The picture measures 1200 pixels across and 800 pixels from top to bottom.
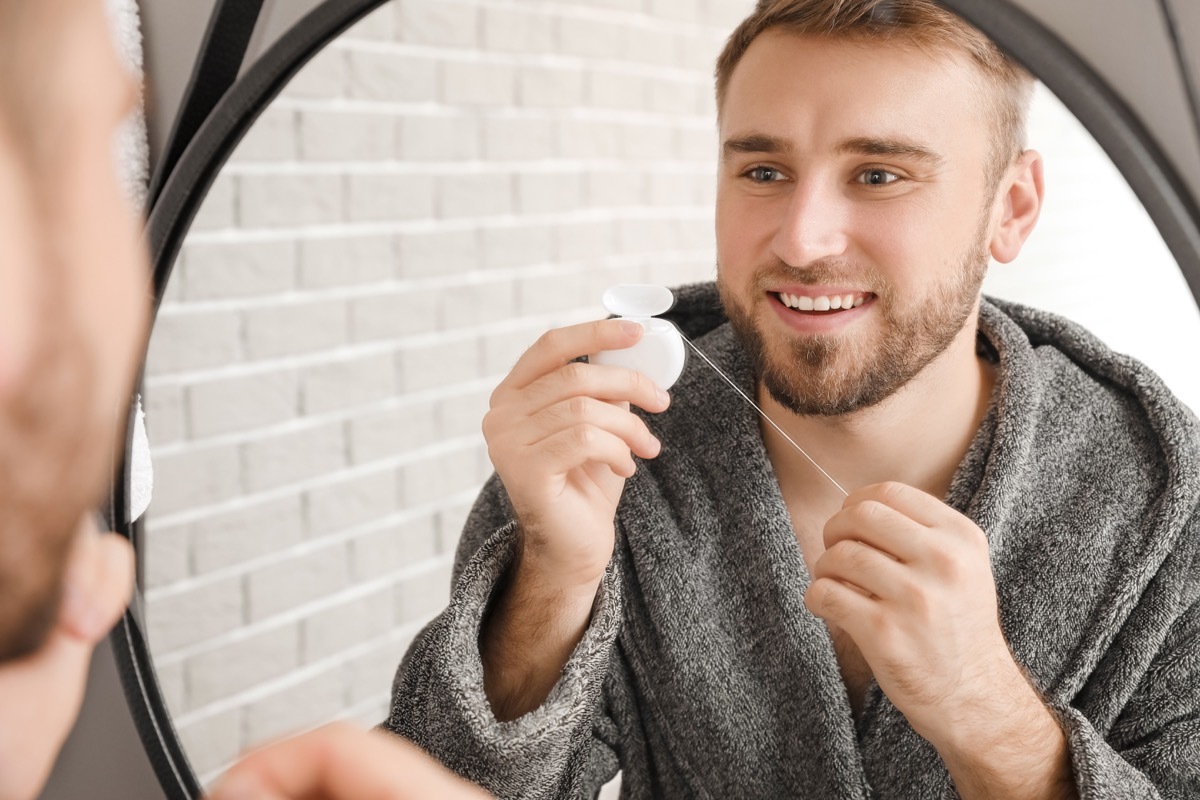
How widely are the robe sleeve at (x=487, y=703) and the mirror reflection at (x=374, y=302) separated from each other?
536mm

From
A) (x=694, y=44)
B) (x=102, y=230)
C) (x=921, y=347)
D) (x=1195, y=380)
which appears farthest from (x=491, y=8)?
(x=1195, y=380)

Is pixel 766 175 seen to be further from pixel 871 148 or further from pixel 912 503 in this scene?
pixel 912 503

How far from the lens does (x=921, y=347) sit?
29.9 inches

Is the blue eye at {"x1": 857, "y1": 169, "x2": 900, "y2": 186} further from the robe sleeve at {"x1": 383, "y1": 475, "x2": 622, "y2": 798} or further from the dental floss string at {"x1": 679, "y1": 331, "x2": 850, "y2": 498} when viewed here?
the robe sleeve at {"x1": 383, "y1": 475, "x2": 622, "y2": 798}

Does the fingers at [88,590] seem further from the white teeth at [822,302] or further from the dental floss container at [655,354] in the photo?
the white teeth at [822,302]

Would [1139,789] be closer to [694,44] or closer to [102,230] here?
[102,230]

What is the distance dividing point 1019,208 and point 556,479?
19.0 inches

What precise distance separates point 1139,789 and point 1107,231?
228 centimetres

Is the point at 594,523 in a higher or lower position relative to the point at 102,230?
lower

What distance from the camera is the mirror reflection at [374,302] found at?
1081mm

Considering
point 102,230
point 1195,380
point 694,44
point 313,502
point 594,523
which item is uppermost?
point 694,44

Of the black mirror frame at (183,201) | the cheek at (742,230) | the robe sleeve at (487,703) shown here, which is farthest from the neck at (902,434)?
the black mirror frame at (183,201)

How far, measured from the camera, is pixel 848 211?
2.39ft

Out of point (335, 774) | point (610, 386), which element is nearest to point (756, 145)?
point (610, 386)
